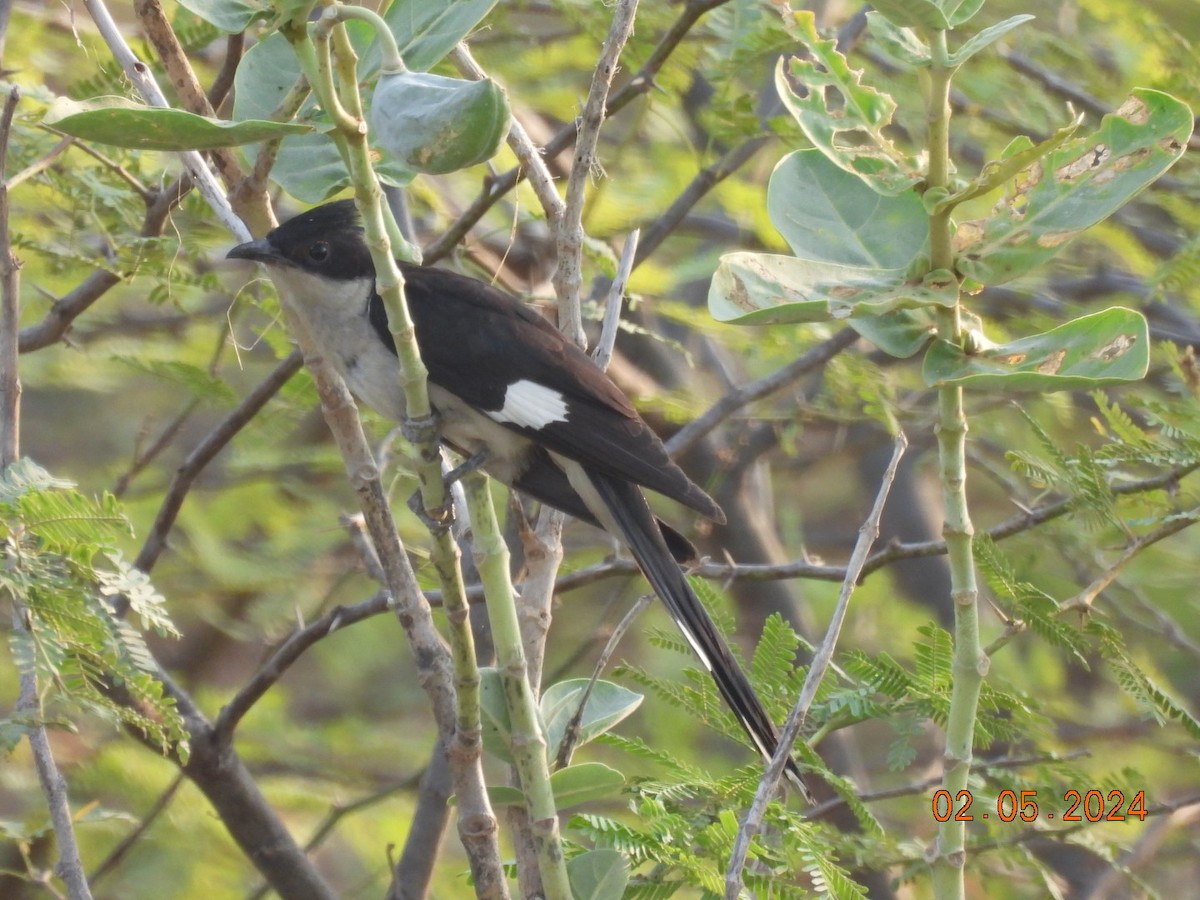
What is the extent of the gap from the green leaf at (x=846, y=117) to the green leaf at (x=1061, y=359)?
0.20 metres

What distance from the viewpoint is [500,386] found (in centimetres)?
292

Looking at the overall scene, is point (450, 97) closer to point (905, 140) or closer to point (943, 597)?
point (905, 140)

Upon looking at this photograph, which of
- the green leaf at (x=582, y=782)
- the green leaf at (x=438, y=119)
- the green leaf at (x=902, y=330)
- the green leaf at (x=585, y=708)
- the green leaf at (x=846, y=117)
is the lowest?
the green leaf at (x=585, y=708)

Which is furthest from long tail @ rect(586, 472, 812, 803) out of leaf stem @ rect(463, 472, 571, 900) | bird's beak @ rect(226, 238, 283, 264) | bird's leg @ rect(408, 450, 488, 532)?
bird's beak @ rect(226, 238, 283, 264)

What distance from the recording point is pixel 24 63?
13.7 ft

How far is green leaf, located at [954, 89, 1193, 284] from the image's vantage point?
1.43 meters

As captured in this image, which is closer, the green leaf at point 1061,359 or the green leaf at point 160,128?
the green leaf at point 160,128

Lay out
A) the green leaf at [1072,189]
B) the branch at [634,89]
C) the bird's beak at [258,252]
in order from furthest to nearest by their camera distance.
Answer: the branch at [634,89] < the bird's beak at [258,252] < the green leaf at [1072,189]

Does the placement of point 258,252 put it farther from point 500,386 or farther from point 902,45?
point 902,45

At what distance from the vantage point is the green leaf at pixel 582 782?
183cm

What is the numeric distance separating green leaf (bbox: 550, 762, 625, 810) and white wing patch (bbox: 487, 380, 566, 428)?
3.73ft

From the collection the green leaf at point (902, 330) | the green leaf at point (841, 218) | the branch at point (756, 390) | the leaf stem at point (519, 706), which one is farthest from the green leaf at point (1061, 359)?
the branch at point (756, 390)

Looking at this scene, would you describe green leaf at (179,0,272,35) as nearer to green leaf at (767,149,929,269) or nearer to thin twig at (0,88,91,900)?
green leaf at (767,149,929,269)

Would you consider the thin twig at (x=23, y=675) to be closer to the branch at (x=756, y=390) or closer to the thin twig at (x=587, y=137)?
the thin twig at (x=587, y=137)
